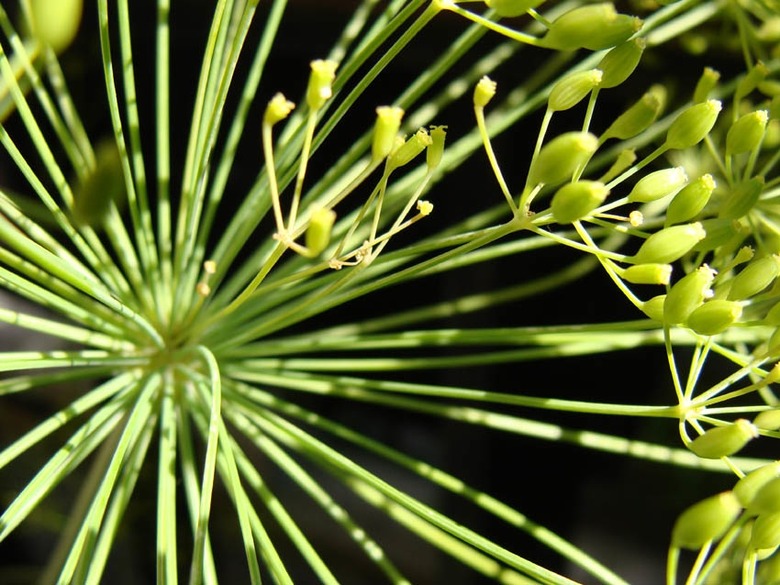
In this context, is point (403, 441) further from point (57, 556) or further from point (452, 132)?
point (57, 556)

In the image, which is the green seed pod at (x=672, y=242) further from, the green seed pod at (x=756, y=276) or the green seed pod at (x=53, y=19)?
the green seed pod at (x=53, y=19)

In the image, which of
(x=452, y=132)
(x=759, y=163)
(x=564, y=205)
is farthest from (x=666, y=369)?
→ (x=564, y=205)

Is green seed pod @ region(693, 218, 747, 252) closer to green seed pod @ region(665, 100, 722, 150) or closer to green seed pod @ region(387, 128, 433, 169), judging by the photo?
green seed pod @ region(665, 100, 722, 150)

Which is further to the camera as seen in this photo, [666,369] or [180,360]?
[666,369]

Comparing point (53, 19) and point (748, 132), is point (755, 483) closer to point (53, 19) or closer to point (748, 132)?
point (748, 132)

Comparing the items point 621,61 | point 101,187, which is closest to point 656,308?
point 621,61

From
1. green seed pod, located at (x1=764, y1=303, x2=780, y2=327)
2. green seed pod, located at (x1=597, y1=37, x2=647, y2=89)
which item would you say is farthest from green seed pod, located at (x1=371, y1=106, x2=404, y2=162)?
green seed pod, located at (x1=764, y1=303, x2=780, y2=327)
